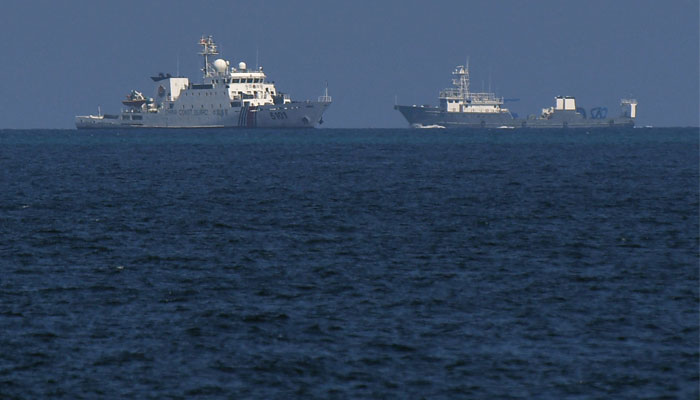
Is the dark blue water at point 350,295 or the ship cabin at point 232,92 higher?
the ship cabin at point 232,92

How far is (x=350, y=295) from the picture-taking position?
2684 centimetres

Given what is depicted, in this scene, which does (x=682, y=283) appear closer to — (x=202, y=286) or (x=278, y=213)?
(x=202, y=286)

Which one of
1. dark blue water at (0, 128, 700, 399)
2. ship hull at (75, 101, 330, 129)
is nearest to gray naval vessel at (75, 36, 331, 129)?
ship hull at (75, 101, 330, 129)

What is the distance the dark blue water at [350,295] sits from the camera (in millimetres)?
19609

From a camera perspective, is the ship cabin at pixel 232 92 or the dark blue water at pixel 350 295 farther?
the ship cabin at pixel 232 92

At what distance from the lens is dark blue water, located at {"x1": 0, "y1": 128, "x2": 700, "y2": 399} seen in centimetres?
1961

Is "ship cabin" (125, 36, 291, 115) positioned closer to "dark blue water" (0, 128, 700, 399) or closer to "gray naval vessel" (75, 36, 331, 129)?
"gray naval vessel" (75, 36, 331, 129)

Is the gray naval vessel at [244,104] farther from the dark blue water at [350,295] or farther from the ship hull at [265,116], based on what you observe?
the dark blue water at [350,295]

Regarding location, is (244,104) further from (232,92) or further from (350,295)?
(350,295)

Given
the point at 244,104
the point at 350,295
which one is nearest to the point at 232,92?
the point at 244,104

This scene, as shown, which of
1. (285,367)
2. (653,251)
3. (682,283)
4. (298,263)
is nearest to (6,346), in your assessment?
(285,367)

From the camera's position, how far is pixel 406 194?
5775 centimetres

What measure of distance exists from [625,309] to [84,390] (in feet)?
43.5

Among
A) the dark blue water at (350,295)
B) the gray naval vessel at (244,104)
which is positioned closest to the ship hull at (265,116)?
the gray naval vessel at (244,104)
